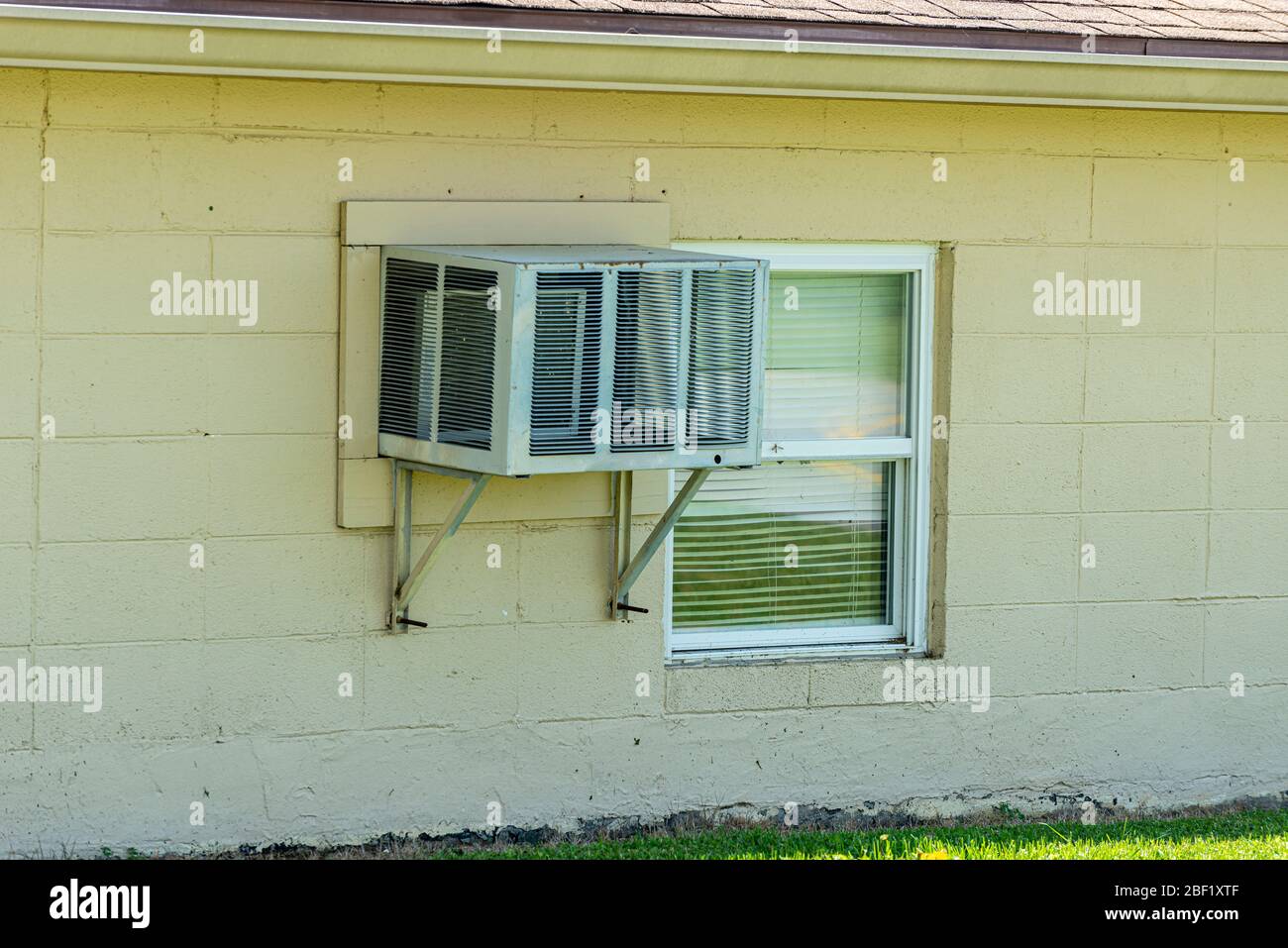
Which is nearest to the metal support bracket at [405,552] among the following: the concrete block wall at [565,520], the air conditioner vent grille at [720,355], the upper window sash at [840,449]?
the concrete block wall at [565,520]

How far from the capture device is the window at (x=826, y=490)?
6.47 m

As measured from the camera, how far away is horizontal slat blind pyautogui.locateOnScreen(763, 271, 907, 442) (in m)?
6.46

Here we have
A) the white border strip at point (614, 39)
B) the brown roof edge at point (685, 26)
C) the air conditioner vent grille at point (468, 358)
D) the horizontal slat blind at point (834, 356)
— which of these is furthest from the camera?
the horizontal slat blind at point (834, 356)

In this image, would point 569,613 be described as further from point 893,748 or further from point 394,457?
point 893,748

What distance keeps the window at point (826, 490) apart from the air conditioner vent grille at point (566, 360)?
3.76 ft

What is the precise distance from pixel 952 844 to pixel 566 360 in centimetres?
219

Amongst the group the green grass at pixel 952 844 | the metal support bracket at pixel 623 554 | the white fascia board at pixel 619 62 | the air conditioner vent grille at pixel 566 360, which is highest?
the white fascia board at pixel 619 62

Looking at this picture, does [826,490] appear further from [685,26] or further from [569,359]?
[685,26]

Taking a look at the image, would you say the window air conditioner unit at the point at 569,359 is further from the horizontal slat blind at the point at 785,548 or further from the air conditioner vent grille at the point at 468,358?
the horizontal slat blind at the point at 785,548

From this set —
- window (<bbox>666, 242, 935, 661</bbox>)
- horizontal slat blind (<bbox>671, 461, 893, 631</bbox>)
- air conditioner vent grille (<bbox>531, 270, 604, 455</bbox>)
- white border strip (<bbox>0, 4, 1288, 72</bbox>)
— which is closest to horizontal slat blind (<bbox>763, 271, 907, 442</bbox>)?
window (<bbox>666, 242, 935, 661</bbox>)

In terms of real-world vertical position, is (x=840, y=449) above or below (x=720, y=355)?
below

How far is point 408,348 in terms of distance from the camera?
5652 millimetres

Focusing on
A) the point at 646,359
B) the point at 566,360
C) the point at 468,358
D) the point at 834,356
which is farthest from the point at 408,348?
the point at 834,356

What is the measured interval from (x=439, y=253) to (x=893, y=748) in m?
2.44
